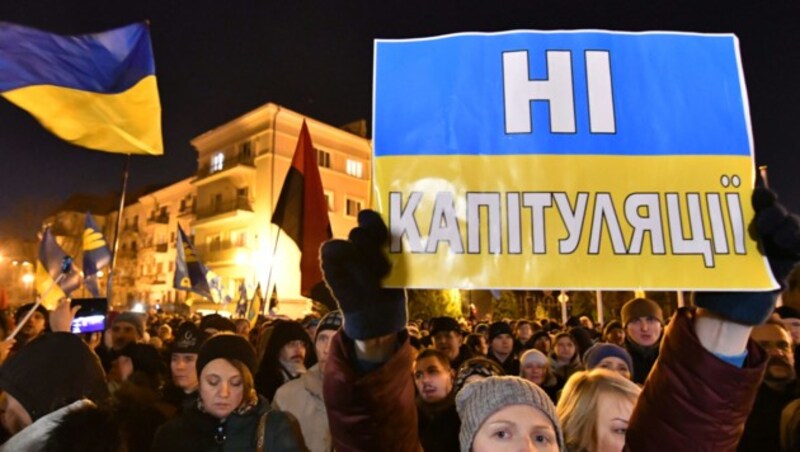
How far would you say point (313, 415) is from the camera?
409 centimetres

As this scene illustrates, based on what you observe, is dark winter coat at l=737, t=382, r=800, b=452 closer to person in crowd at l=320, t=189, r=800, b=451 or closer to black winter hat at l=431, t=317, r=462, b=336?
person in crowd at l=320, t=189, r=800, b=451

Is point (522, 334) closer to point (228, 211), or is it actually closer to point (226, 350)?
point (226, 350)

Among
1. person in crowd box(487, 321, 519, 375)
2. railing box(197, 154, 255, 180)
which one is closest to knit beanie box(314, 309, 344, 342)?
person in crowd box(487, 321, 519, 375)

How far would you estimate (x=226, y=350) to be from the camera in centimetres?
364

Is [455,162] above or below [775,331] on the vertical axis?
above

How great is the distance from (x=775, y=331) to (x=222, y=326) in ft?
15.6

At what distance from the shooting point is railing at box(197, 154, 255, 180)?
4000 centimetres

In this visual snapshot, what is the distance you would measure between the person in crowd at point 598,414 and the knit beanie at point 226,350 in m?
1.89

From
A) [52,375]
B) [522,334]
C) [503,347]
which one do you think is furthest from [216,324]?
[522,334]

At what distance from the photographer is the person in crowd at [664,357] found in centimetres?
160

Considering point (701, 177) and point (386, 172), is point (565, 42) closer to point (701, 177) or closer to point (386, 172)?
point (701, 177)

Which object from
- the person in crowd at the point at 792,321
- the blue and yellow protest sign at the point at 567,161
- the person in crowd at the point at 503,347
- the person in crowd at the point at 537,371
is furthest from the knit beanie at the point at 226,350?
the person in crowd at the point at 503,347

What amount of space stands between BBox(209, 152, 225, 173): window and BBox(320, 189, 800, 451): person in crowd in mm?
42739

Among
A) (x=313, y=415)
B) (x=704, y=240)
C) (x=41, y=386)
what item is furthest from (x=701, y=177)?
(x=313, y=415)
